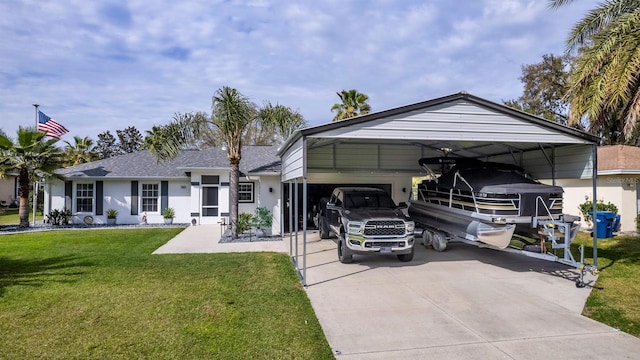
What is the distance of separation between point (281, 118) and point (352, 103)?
13.4m

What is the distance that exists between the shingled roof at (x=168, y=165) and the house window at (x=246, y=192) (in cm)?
72

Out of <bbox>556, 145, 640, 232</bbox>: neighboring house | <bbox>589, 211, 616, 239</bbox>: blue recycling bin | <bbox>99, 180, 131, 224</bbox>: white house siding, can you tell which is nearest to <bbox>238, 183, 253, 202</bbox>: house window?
<bbox>99, 180, 131, 224</bbox>: white house siding

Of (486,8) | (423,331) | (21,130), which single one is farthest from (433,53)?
(21,130)

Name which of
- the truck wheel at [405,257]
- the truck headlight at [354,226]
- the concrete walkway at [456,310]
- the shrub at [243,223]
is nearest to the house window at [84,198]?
the shrub at [243,223]

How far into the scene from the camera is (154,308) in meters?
5.78

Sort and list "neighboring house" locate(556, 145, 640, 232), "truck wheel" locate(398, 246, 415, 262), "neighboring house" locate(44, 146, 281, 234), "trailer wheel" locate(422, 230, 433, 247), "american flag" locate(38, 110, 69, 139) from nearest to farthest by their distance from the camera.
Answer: "truck wheel" locate(398, 246, 415, 262), "trailer wheel" locate(422, 230, 433, 247), "neighboring house" locate(556, 145, 640, 232), "neighboring house" locate(44, 146, 281, 234), "american flag" locate(38, 110, 69, 139)

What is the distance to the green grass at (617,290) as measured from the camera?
536 cm

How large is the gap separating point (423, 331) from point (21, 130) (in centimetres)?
1757

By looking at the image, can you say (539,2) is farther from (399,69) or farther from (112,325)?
(112,325)

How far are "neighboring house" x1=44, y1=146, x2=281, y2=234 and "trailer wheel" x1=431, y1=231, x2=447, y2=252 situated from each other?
26.7ft


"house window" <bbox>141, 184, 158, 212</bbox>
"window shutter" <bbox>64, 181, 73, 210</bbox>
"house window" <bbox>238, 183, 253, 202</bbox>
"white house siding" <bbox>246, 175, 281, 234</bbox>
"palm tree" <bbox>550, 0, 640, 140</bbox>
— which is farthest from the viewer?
"house window" <bbox>141, 184, 158, 212</bbox>

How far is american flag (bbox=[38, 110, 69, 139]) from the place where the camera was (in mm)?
17438

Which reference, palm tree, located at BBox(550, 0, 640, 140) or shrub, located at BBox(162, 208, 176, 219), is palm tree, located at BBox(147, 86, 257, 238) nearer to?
shrub, located at BBox(162, 208, 176, 219)

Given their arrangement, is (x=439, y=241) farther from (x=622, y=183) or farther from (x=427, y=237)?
(x=622, y=183)
